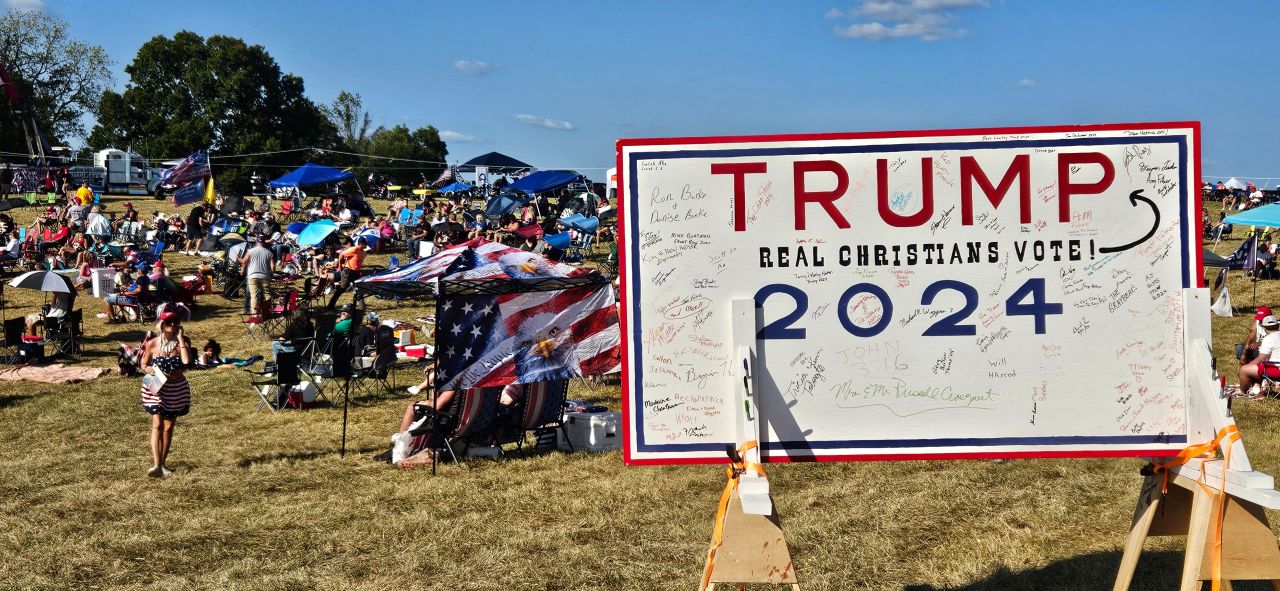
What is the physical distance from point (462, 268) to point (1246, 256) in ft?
64.0

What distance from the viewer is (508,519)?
24.0ft

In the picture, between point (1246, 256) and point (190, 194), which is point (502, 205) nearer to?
point (190, 194)

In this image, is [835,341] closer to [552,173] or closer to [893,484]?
[893,484]

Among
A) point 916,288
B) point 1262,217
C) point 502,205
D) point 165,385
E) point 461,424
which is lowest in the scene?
point 461,424

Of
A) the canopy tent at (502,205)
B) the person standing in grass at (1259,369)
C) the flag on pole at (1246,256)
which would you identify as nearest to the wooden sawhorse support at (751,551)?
the person standing in grass at (1259,369)

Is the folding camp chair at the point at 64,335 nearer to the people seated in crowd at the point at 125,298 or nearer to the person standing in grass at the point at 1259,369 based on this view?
the people seated in crowd at the point at 125,298

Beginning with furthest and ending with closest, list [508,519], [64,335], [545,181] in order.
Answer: [545,181], [64,335], [508,519]

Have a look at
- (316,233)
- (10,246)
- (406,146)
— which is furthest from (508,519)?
(406,146)

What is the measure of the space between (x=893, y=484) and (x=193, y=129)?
2245 inches

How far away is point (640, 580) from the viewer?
5.94m

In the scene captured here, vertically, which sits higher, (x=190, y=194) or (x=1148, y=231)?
(x=190, y=194)

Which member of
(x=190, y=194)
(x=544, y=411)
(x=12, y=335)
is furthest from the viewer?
(x=190, y=194)

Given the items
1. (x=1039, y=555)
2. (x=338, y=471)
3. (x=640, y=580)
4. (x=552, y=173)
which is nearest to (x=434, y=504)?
(x=338, y=471)

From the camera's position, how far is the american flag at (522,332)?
8.68 metres
